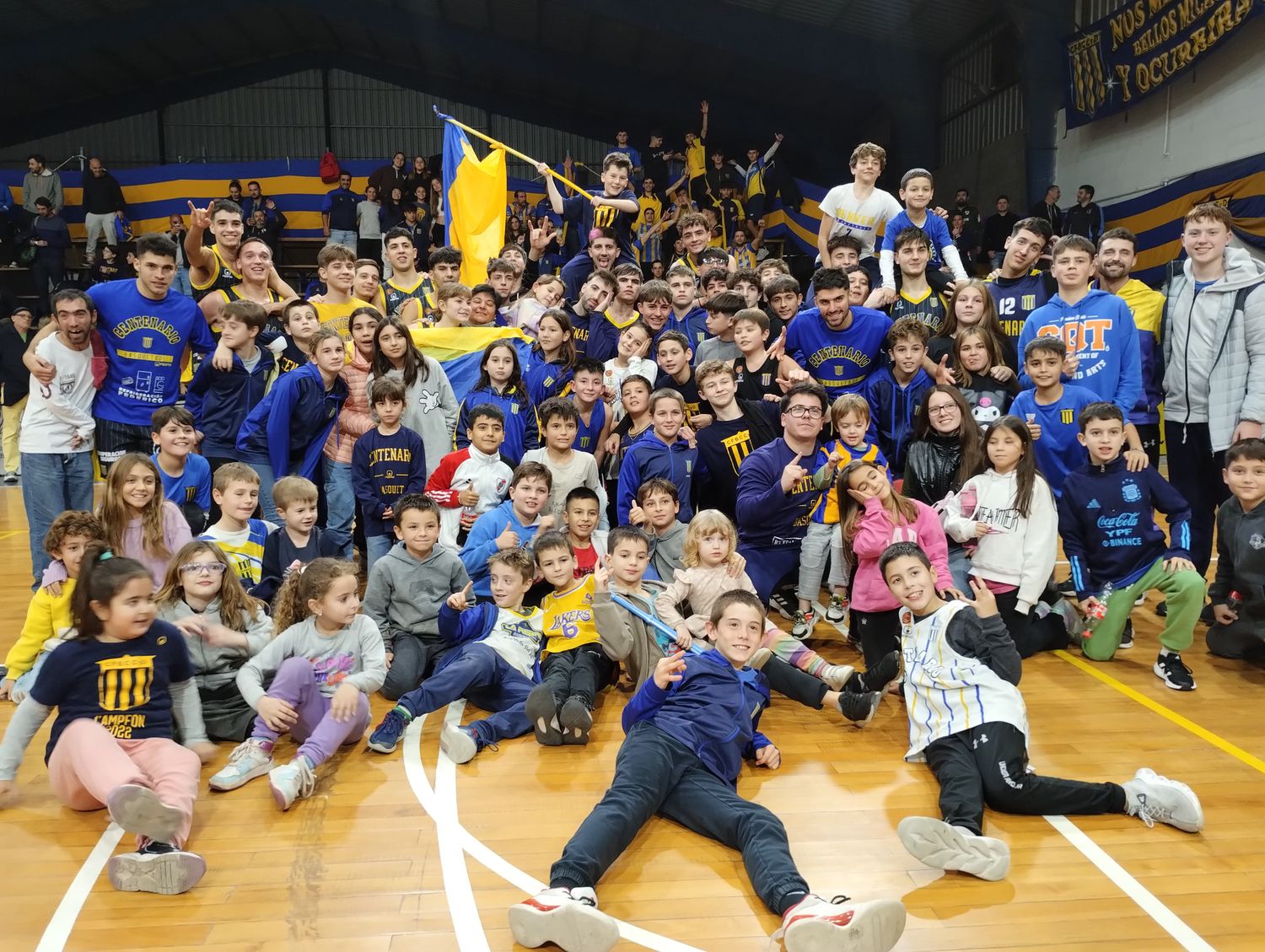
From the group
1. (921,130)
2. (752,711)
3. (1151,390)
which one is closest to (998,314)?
(1151,390)

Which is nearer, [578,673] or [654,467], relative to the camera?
[578,673]

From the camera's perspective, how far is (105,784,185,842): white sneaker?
3.08 metres

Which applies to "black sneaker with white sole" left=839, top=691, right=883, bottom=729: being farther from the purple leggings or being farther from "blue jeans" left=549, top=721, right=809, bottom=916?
the purple leggings

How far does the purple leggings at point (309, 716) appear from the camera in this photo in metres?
3.96

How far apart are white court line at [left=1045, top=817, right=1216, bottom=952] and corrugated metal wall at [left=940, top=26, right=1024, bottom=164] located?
593 inches

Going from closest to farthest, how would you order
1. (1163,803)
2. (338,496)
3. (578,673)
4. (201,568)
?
(1163,803) → (201,568) → (578,673) → (338,496)

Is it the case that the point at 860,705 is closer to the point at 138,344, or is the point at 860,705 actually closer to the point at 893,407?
the point at 893,407

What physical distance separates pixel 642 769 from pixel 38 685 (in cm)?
218

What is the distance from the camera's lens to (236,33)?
68.9 ft

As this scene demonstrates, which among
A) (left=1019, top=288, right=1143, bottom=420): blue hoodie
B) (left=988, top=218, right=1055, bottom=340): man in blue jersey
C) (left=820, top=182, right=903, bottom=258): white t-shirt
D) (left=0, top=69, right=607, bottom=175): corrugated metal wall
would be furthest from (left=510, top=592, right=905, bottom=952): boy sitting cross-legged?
(left=0, top=69, right=607, bottom=175): corrugated metal wall

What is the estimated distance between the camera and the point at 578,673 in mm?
4605

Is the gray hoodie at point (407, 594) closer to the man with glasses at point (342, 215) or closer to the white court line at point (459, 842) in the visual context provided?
the white court line at point (459, 842)

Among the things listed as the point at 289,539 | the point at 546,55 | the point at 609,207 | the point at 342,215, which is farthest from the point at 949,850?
the point at 546,55

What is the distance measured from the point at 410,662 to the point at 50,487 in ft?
8.96
